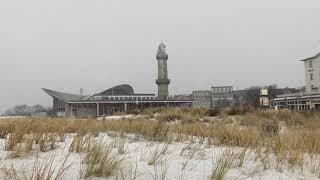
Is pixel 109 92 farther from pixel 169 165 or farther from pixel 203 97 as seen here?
pixel 169 165

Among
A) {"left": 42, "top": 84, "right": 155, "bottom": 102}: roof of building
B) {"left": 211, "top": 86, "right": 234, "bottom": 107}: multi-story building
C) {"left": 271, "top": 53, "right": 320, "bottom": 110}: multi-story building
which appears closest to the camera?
{"left": 271, "top": 53, "right": 320, "bottom": 110}: multi-story building

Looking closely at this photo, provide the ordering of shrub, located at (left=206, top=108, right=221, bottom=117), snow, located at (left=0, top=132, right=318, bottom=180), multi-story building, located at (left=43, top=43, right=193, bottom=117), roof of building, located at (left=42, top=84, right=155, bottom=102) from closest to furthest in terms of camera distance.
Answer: snow, located at (left=0, top=132, right=318, bottom=180) → shrub, located at (left=206, top=108, right=221, bottom=117) → multi-story building, located at (left=43, top=43, right=193, bottom=117) → roof of building, located at (left=42, top=84, right=155, bottom=102)

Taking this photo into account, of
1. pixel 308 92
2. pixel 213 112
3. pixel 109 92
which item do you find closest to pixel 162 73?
pixel 109 92

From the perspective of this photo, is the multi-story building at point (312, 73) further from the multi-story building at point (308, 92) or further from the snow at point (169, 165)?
the snow at point (169, 165)

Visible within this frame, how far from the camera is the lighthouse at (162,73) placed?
89125mm

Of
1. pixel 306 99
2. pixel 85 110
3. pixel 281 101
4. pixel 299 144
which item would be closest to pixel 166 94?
pixel 85 110

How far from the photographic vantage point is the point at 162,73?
91.4 meters

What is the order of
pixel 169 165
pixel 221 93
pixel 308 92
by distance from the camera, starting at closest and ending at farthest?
pixel 169 165 → pixel 308 92 → pixel 221 93

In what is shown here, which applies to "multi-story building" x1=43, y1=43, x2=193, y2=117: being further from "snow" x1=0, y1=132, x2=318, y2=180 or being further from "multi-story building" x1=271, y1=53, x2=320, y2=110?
"snow" x1=0, y1=132, x2=318, y2=180

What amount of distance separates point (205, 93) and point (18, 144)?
133 m

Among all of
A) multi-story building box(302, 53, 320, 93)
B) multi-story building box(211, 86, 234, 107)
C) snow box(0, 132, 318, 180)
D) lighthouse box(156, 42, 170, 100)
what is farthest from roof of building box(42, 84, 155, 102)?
snow box(0, 132, 318, 180)

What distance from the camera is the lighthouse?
8912 centimetres

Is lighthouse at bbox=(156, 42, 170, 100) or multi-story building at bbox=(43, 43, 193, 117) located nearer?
multi-story building at bbox=(43, 43, 193, 117)

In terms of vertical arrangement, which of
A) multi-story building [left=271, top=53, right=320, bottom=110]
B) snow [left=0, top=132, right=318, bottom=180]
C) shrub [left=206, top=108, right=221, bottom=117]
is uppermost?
multi-story building [left=271, top=53, right=320, bottom=110]
